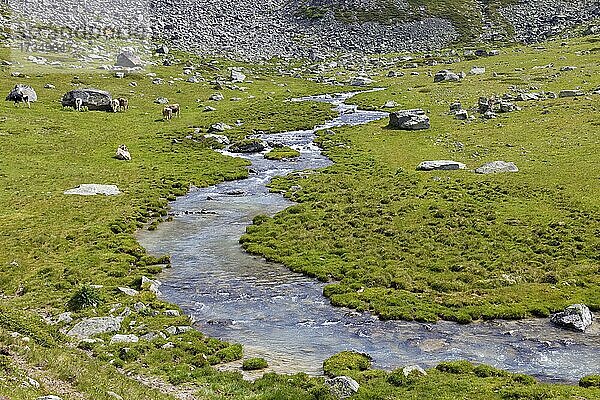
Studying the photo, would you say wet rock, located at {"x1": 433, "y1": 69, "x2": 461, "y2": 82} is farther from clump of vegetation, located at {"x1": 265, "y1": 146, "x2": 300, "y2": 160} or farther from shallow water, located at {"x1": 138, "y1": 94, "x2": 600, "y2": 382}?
shallow water, located at {"x1": 138, "y1": 94, "x2": 600, "y2": 382}

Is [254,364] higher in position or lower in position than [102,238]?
higher

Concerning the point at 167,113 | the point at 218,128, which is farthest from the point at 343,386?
the point at 167,113

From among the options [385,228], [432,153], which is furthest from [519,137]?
[385,228]

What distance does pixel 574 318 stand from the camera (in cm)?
2789

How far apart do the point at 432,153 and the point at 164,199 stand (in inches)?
1273

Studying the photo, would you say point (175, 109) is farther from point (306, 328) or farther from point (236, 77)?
point (306, 328)

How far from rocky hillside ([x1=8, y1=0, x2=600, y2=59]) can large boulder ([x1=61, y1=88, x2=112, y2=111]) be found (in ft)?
247

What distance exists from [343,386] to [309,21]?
174 m

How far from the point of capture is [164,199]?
52594 millimetres

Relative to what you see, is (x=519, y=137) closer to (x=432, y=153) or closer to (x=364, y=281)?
(x=432, y=153)

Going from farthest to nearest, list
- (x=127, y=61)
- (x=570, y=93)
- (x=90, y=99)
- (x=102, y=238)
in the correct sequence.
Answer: (x=127, y=61) → (x=570, y=93) → (x=90, y=99) → (x=102, y=238)

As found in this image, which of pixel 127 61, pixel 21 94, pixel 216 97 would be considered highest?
pixel 127 61

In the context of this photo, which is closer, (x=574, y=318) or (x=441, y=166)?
(x=574, y=318)

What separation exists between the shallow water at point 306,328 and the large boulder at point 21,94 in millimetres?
55128
